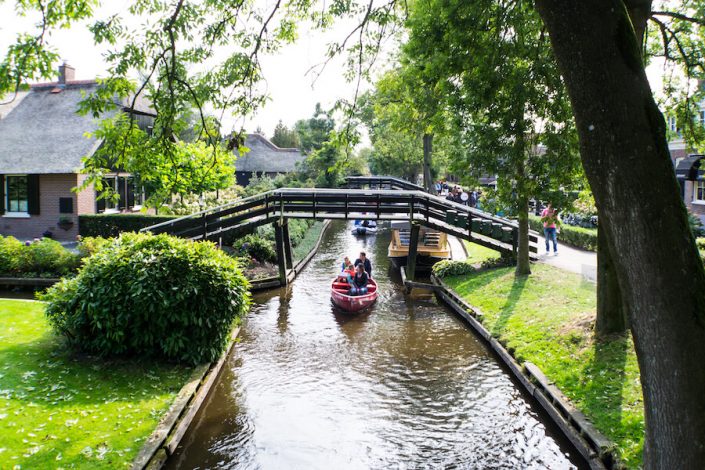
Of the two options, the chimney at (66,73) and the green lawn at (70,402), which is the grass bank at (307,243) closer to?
the green lawn at (70,402)

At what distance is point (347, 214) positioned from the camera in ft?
70.4

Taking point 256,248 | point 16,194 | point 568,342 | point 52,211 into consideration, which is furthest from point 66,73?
point 568,342

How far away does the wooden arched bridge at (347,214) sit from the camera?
65.4ft

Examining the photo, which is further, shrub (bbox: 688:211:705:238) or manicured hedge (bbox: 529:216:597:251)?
manicured hedge (bbox: 529:216:597:251)

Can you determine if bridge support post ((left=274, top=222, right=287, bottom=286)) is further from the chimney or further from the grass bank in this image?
the chimney

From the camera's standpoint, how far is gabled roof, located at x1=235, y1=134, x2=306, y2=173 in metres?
57.2

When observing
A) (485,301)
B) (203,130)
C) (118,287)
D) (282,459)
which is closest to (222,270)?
(118,287)

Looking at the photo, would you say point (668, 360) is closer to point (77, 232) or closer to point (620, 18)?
point (620, 18)

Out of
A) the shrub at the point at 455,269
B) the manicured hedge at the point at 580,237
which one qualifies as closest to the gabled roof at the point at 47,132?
the shrub at the point at 455,269

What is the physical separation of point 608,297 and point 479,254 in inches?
510

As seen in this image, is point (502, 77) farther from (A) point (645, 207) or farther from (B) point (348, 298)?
(B) point (348, 298)

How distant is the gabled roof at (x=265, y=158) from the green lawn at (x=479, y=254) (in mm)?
32513

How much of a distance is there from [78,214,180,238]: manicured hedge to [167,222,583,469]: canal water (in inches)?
387

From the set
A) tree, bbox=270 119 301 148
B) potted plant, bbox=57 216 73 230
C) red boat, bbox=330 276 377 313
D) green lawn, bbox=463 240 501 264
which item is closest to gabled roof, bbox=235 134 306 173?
tree, bbox=270 119 301 148
